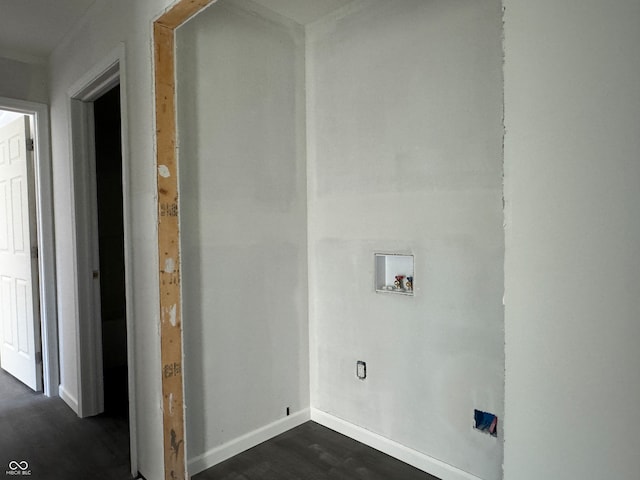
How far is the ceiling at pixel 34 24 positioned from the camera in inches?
94.5

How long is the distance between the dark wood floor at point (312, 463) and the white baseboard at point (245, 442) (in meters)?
0.03

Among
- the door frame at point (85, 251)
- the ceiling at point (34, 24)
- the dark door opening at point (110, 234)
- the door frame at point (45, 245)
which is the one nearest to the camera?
the ceiling at point (34, 24)

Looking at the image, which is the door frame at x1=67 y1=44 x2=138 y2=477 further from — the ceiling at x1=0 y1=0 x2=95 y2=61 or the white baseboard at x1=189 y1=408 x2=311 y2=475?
the white baseboard at x1=189 y1=408 x2=311 y2=475

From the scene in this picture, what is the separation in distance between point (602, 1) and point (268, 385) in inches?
95.5

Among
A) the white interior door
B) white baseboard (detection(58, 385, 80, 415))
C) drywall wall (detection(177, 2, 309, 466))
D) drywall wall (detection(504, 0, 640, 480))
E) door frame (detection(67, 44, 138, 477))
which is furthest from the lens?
the white interior door

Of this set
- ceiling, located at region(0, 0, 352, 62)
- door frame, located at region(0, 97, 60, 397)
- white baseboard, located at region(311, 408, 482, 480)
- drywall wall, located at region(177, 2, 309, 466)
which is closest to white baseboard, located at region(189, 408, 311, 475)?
drywall wall, located at region(177, 2, 309, 466)

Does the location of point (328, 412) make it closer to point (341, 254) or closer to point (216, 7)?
point (341, 254)

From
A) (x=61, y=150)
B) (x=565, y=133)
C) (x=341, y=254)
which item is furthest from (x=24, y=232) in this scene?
(x=565, y=133)

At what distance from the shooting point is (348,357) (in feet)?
8.51

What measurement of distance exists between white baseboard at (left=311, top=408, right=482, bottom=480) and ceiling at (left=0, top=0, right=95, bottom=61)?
2879 millimetres

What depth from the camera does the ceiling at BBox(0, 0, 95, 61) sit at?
7.88ft

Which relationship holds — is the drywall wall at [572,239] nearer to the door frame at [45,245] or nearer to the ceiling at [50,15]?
the ceiling at [50,15]

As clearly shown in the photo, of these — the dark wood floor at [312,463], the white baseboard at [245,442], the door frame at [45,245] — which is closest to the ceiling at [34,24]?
the door frame at [45,245]

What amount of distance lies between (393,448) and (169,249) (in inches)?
64.0
